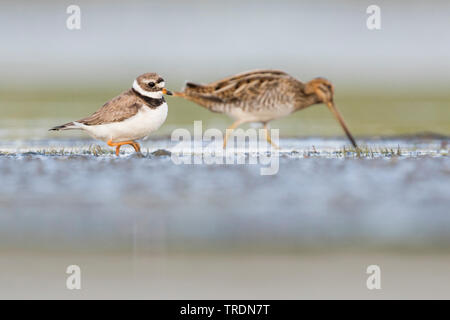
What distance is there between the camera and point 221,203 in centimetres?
744

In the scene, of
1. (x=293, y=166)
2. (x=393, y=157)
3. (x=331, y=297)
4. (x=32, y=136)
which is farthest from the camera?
(x=32, y=136)

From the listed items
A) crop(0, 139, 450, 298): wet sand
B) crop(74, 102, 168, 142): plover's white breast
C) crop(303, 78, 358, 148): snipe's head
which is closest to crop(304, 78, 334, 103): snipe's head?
crop(303, 78, 358, 148): snipe's head

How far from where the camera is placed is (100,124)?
10531 mm

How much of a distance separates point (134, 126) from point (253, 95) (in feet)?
8.18

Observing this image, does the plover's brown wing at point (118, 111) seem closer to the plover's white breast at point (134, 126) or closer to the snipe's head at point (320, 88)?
the plover's white breast at point (134, 126)

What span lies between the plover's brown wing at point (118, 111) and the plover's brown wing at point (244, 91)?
1.86m

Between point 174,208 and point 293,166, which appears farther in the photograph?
point 293,166

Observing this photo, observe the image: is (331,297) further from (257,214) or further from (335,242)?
(257,214)

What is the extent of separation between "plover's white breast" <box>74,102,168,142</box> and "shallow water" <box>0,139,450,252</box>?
0.44m

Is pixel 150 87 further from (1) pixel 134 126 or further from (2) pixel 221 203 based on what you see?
(2) pixel 221 203

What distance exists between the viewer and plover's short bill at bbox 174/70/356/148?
473 inches

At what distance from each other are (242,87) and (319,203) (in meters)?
4.93

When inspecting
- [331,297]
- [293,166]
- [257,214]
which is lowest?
[331,297]
